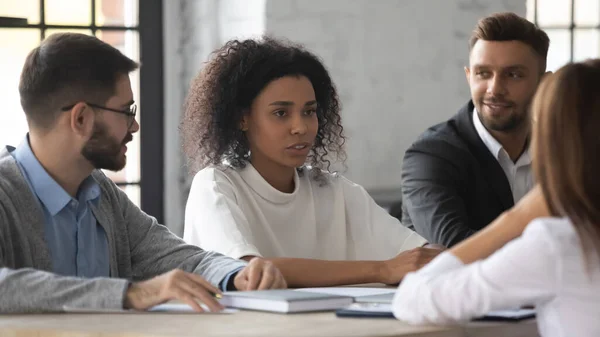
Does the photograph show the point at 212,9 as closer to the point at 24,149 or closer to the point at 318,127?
the point at 318,127

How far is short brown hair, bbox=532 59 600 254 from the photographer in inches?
60.6

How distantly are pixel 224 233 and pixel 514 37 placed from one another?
1311mm

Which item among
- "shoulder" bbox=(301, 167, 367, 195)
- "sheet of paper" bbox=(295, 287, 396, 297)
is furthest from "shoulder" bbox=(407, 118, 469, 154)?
"sheet of paper" bbox=(295, 287, 396, 297)

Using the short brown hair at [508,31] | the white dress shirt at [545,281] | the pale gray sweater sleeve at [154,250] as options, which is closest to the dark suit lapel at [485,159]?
the short brown hair at [508,31]

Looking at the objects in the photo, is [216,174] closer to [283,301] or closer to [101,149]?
[101,149]

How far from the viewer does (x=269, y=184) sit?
9.03 feet

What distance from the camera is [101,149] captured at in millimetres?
2189

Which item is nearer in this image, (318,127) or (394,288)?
(394,288)

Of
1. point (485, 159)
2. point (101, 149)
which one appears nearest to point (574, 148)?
point (101, 149)

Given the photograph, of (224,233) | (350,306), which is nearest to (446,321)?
(350,306)

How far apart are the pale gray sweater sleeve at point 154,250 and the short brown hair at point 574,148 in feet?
3.11

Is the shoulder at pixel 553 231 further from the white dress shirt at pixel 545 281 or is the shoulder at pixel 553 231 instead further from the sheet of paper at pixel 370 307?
the sheet of paper at pixel 370 307

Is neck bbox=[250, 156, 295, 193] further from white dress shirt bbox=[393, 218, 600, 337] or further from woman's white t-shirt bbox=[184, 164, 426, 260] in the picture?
white dress shirt bbox=[393, 218, 600, 337]

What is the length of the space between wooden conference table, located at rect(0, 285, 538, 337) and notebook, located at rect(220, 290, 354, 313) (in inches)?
1.0
